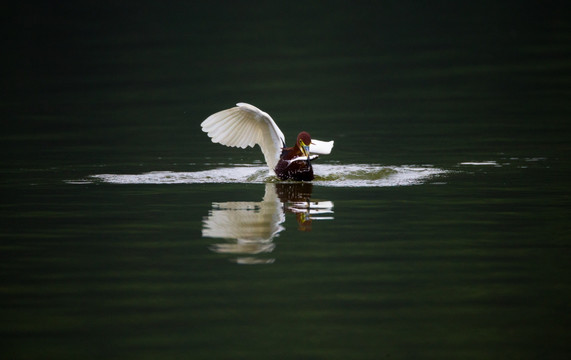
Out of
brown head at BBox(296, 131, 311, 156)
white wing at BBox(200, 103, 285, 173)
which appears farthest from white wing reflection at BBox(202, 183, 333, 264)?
white wing at BBox(200, 103, 285, 173)

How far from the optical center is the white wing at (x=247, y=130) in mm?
12477

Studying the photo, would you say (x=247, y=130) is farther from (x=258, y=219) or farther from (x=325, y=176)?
(x=258, y=219)

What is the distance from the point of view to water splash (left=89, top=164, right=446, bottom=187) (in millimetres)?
12195

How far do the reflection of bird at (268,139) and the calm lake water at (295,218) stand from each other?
0.73ft

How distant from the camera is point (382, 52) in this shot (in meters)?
30.0

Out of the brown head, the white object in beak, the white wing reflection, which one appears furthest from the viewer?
the white object in beak

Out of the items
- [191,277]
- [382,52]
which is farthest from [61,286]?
[382,52]

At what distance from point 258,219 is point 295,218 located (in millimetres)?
368

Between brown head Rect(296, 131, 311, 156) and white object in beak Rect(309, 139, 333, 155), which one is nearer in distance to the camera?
brown head Rect(296, 131, 311, 156)

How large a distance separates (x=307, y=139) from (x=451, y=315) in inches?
215

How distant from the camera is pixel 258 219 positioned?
9.71m

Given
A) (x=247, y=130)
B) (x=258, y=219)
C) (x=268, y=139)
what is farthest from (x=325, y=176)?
(x=258, y=219)

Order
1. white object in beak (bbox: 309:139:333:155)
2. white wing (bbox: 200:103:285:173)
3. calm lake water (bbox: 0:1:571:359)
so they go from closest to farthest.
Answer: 1. calm lake water (bbox: 0:1:571:359)
2. white object in beak (bbox: 309:139:333:155)
3. white wing (bbox: 200:103:285:173)

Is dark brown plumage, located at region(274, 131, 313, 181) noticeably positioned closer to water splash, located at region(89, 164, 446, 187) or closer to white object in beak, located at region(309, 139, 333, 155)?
white object in beak, located at region(309, 139, 333, 155)
